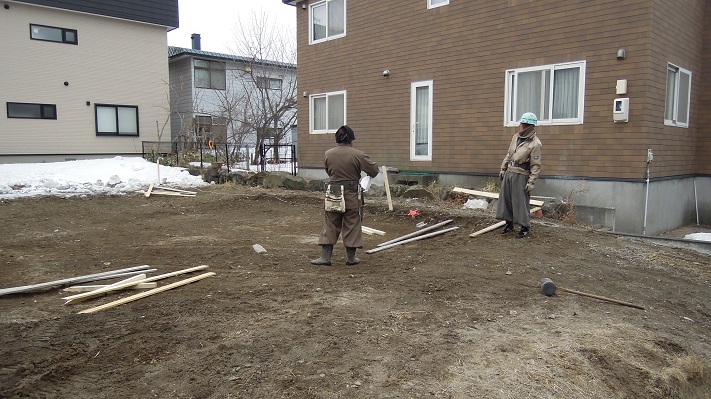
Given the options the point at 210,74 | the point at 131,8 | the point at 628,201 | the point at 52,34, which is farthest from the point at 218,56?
the point at 628,201

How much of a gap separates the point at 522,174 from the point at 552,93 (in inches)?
143

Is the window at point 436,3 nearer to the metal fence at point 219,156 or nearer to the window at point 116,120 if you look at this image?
the metal fence at point 219,156

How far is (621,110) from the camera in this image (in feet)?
30.5

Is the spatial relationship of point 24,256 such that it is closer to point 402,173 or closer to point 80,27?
point 402,173

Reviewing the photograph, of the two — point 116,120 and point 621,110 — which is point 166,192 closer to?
point 116,120

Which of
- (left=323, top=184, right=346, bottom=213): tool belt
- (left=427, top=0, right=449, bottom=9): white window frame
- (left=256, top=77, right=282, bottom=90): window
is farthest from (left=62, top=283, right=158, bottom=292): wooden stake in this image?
(left=256, top=77, right=282, bottom=90): window

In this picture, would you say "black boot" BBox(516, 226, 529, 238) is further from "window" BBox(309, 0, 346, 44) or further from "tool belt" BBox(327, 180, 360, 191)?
"window" BBox(309, 0, 346, 44)

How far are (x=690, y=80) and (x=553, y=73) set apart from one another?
3.13 meters

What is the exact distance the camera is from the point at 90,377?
11.4 feet

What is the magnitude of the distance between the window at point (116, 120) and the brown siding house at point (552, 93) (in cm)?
1116

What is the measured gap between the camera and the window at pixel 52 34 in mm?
19250

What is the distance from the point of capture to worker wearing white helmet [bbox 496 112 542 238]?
7.39 m

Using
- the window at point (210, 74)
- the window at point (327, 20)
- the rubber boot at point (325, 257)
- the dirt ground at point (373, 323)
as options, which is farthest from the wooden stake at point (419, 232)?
the window at point (210, 74)

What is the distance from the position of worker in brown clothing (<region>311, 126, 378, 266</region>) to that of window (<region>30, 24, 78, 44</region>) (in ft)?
58.7
